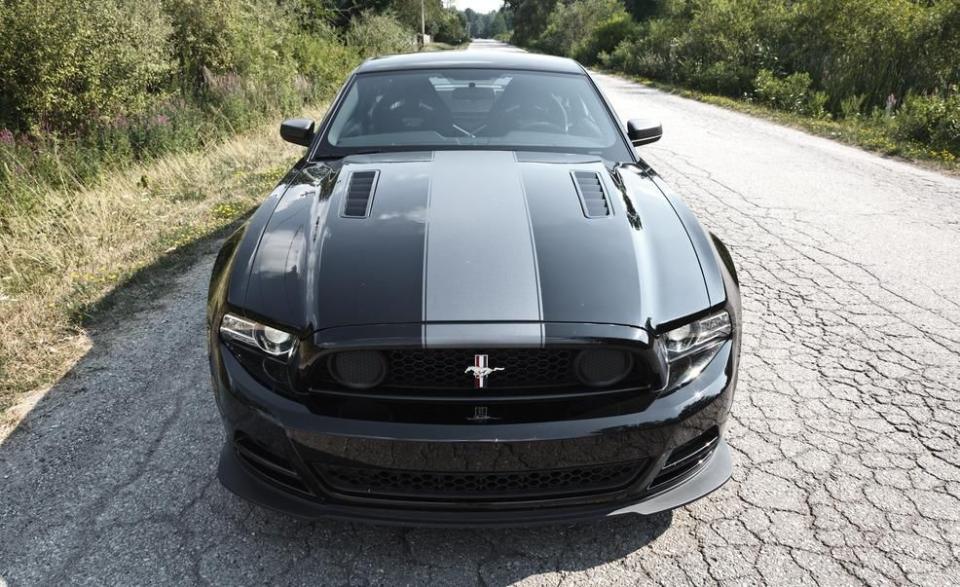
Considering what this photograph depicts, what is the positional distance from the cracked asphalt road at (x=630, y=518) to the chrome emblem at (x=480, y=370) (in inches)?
25.4

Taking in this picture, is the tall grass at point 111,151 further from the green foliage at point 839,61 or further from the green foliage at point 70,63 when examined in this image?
the green foliage at point 839,61

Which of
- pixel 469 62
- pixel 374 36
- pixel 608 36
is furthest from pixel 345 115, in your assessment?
pixel 608 36

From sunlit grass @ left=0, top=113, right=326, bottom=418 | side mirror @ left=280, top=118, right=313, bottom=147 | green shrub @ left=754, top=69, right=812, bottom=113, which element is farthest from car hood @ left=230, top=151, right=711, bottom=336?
green shrub @ left=754, top=69, right=812, bottom=113

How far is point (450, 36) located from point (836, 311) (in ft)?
287

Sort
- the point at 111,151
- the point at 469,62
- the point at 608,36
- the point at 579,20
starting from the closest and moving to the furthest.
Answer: the point at 469,62, the point at 111,151, the point at 608,36, the point at 579,20

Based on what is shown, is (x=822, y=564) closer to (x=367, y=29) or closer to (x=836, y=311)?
(x=836, y=311)

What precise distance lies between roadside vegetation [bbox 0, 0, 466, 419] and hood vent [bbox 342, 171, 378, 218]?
1.90 m

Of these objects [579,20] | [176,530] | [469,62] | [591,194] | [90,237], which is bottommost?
[90,237]

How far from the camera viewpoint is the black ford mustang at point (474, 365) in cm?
178

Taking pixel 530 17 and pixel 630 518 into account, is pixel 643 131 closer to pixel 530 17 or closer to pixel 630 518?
pixel 630 518

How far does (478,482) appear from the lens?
1824 mm

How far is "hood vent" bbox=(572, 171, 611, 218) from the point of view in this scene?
236cm

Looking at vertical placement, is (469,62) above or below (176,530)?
above

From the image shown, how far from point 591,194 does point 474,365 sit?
1.04 m
